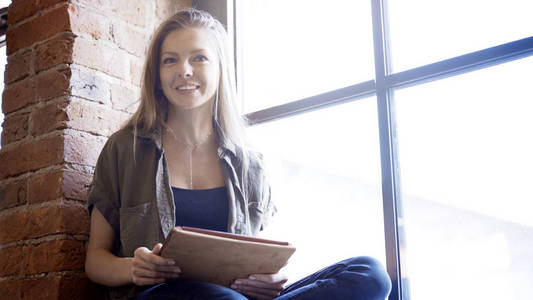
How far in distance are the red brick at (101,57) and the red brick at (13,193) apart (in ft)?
1.26

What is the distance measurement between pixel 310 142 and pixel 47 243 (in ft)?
2.65

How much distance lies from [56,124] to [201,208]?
48cm

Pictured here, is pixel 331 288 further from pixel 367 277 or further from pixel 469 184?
pixel 469 184

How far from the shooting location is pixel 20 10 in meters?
1.72

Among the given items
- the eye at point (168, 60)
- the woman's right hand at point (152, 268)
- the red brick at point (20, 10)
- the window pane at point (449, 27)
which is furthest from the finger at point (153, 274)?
the red brick at point (20, 10)

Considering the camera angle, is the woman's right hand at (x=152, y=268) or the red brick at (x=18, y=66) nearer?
the woman's right hand at (x=152, y=268)

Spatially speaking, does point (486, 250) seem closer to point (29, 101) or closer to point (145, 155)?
point (145, 155)

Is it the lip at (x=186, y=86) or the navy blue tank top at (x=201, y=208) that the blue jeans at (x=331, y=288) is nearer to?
the navy blue tank top at (x=201, y=208)

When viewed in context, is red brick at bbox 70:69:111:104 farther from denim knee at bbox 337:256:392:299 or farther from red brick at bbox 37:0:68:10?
denim knee at bbox 337:256:392:299

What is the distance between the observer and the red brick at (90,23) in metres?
1.57

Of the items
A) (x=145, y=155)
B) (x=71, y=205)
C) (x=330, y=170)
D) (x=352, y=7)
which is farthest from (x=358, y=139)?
(x=71, y=205)

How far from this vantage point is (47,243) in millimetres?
1464

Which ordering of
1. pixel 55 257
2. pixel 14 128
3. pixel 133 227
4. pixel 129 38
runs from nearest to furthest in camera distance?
pixel 133 227
pixel 55 257
pixel 14 128
pixel 129 38

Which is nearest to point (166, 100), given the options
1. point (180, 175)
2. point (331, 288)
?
point (180, 175)
